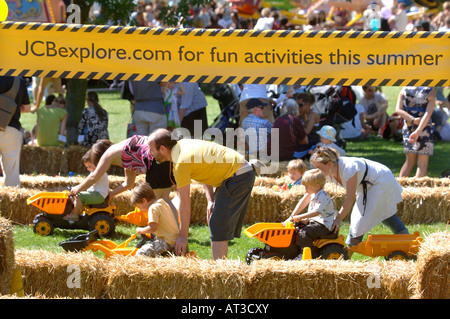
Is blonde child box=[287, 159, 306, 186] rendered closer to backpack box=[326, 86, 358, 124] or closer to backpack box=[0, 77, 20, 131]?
backpack box=[0, 77, 20, 131]

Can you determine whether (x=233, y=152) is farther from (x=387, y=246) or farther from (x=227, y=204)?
(x=387, y=246)

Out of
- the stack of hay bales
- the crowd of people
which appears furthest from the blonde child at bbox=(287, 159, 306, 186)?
the stack of hay bales

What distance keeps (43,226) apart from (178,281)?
3465 mm

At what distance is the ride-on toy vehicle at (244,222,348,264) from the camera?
726cm

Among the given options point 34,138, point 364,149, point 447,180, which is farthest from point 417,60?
point 34,138

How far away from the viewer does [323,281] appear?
5941 mm

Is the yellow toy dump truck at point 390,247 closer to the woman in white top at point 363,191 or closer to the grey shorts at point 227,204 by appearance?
the woman in white top at point 363,191

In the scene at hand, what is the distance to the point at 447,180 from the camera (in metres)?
10.4

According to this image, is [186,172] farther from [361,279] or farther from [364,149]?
[364,149]

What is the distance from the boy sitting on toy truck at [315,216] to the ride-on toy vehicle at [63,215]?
2429 mm

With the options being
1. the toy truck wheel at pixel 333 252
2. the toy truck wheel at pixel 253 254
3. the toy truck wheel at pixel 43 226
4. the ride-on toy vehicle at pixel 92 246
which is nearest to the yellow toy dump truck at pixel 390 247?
the toy truck wheel at pixel 333 252

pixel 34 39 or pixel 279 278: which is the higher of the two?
pixel 34 39

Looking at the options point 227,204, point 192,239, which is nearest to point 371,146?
point 192,239
